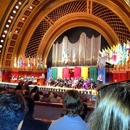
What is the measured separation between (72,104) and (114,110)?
1535mm

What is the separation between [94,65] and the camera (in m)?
14.0

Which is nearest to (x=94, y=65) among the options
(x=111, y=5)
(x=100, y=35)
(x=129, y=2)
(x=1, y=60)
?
(x=100, y=35)

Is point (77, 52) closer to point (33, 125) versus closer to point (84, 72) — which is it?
point (84, 72)

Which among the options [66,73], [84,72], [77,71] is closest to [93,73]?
[84,72]

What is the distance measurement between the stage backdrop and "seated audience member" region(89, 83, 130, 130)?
13509 millimetres

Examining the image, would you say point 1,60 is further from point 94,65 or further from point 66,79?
point 94,65

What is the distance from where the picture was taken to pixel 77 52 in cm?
1523

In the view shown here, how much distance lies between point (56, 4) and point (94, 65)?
4.23m

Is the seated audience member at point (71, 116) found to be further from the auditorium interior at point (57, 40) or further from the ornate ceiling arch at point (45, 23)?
the ornate ceiling arch at point (45, 23)

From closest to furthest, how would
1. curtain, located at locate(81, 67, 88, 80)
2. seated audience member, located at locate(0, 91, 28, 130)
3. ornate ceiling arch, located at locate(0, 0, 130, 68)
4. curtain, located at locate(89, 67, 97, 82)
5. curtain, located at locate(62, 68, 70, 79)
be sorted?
seated audience member, located at locate(0, 91, 28, 130) < ornate ceiling arch, located at locate(0, 0, 130, 68) < curtain, located at locate(89, 67, 97, 82) < curtain, located at locate(81, 67, 88, 80) < curtain, located at locate(62, 68, 70, 79)

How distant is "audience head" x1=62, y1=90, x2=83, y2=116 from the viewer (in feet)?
6.91

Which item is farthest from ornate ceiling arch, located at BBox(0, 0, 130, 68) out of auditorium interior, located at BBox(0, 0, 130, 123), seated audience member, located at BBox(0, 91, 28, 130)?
seated audience member, located at BBox(0, 91, 28, 130)

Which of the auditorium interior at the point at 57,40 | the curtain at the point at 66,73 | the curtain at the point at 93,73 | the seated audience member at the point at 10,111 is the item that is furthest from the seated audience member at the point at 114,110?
the curtain at the point at 66,73

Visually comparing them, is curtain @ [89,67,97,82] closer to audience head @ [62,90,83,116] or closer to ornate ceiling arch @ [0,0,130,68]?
ornate ceiling arch @ [0,0,130,68]
